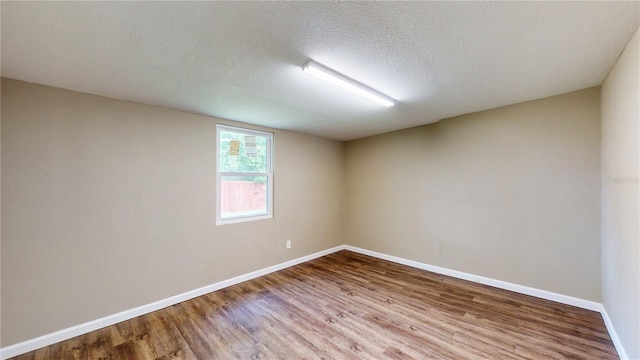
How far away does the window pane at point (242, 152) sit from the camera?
134 inches

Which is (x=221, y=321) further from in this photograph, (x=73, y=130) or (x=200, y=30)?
(x=200, y=30)

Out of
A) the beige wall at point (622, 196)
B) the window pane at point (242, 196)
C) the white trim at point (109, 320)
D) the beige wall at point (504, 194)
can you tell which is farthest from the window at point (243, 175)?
the beige wall at point (622, 196)

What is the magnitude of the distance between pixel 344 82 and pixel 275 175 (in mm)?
2158

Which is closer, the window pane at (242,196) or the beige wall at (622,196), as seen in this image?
the beige wall at (622,196)

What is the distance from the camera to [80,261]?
2.27 meters

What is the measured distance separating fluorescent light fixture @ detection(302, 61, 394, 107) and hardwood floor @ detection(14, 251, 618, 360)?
2.32 meters

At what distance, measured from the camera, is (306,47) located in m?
1.65

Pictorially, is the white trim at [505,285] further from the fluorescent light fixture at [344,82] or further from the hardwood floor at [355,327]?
the fluorescent light fixture at [344,82]

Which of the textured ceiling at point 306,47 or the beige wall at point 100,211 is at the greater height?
the textured ceiling at point 306,47

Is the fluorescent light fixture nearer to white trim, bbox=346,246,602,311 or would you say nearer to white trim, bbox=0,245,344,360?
white trim, bbox=346,246,602,311

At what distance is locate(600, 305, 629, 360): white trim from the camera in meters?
1.78

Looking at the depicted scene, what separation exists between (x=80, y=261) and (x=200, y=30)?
2.46 m

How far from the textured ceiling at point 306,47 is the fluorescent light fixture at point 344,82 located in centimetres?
7

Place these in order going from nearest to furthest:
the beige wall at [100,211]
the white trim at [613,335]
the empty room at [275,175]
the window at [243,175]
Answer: the empty room at [275,175], the white trim at [613,335], the beige wall at [100,211], the window at [243,175]
